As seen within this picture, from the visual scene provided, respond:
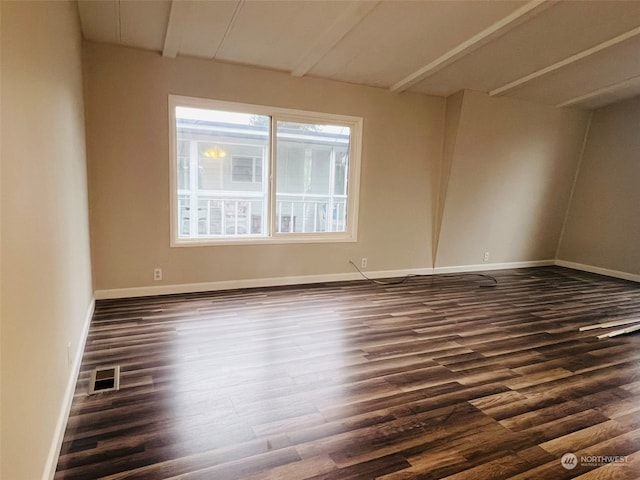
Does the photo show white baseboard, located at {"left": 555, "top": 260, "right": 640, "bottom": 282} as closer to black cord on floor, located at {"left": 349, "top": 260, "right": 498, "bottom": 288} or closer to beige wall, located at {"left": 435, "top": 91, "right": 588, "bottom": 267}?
beige wall, located at {"left": 435, "top": 91, "right": 588, "bottom": 267}

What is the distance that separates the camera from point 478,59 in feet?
12.8

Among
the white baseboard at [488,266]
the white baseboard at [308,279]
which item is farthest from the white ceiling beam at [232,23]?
the white baseboard at [488,266]

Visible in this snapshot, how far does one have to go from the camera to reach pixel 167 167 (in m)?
3.90

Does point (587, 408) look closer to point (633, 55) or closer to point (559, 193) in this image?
point (633, 55)

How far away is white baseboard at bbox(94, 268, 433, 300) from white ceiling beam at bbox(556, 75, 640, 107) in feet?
10.1

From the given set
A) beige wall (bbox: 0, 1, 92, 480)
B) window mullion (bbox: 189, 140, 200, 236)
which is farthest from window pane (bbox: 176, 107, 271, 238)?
beige wall (bbox: 0, 1, 92, 480)

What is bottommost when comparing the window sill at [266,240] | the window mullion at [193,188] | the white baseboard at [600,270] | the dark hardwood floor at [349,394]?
the dark hardwood floor at [349,394]

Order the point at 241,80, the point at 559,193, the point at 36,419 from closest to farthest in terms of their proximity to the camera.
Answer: the point at 36,419
the point at 241,80
the point at 559,193

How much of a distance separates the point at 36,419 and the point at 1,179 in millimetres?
867

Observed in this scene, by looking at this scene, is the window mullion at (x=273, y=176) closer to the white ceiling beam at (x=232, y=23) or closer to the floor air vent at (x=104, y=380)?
the white ceiling beam at (x=232, y=23)

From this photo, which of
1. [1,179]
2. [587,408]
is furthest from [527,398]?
[1,179]

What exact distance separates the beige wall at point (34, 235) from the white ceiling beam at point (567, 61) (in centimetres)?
442

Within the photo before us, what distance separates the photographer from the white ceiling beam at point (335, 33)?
9.49 feet

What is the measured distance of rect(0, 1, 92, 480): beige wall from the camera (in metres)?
1.08
